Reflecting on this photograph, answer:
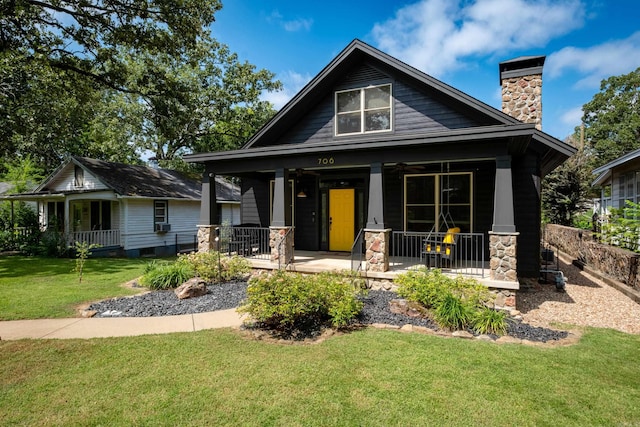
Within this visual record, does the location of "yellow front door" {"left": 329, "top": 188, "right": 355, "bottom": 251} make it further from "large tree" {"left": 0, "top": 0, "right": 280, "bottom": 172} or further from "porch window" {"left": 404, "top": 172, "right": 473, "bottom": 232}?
"large tree" {"left": 0, "top": 0, "right": 280, "bottom": 172}

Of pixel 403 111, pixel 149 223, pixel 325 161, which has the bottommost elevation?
pixel 149 223

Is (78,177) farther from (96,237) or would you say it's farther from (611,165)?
(611,165)

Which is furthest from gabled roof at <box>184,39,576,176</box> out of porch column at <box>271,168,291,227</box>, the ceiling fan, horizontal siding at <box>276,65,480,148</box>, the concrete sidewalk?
the concrete sidewalk

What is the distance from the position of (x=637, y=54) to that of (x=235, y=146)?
134 ft

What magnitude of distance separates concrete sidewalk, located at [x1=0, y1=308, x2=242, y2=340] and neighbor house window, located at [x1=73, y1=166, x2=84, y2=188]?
1285 centimetres

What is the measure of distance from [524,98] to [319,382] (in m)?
9.57

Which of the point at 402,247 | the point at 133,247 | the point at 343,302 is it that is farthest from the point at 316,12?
the point at 133,247

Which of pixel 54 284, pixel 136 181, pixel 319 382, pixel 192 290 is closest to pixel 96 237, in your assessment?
pixel 136 181

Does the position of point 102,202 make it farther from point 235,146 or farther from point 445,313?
point 445,313

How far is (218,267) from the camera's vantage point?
27.7 ft

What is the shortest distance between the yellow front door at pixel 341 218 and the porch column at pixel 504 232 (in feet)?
16.1

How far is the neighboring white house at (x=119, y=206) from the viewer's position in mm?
15148

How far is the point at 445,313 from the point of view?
17.7ft

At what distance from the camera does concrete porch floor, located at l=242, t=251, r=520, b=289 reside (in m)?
6.57
